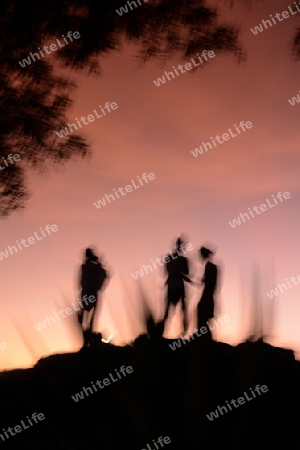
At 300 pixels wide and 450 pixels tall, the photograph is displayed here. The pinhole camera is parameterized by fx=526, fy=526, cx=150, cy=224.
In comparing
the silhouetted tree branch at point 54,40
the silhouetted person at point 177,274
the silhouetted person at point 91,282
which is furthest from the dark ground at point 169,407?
the silhouetted person at point 91,282

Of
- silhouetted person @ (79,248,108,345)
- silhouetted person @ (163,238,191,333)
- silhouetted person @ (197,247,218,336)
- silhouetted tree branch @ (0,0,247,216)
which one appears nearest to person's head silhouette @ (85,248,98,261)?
silhouetted person @ (79,248,108,345)

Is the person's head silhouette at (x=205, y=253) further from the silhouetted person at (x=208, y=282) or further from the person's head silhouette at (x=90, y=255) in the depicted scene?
the person's head silhouette at (x=90, y=255)

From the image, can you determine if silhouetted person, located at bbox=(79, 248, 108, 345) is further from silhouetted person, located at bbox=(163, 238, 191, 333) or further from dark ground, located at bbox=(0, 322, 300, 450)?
dark ground, located at bbox=(0, 322, 300, 450)

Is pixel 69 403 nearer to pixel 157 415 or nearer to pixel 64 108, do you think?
pixel 157 415

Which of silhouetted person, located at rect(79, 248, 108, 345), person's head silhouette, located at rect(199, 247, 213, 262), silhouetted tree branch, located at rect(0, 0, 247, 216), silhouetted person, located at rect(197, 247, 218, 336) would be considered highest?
silhouetted tree branch, located at rect(0, 0, 247, 216)

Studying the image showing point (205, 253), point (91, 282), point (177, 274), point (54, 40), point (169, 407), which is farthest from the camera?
point (91, 282)

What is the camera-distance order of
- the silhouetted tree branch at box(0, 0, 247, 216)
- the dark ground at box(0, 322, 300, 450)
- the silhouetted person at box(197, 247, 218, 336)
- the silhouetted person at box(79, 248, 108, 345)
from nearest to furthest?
1. the dark ground at box(0, 322, 300, 450)
2. the silhouetted tree branch at box(0, 0, 247, 216)
3. the silhouetted person at box(197, 247, 218, 336)
4. the silhouetted person at box(79, 248, 108, 345)

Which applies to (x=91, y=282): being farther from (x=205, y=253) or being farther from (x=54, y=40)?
(x=54, y=40)

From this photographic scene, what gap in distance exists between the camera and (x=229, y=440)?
1.72m

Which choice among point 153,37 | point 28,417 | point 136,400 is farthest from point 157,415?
point 153,37

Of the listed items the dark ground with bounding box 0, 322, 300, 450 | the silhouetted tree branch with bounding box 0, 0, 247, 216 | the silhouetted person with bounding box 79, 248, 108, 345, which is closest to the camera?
the dark ground with bounding box 0, 322, 300, 450

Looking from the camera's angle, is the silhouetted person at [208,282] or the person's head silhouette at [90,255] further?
the person's head silhouette at [90,255]

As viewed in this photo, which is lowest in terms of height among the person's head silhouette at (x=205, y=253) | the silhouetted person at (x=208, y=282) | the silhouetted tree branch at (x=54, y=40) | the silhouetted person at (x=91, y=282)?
the silhouetted person at (x=208, y=282)

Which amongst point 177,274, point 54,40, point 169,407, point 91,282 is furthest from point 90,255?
point 169,407
